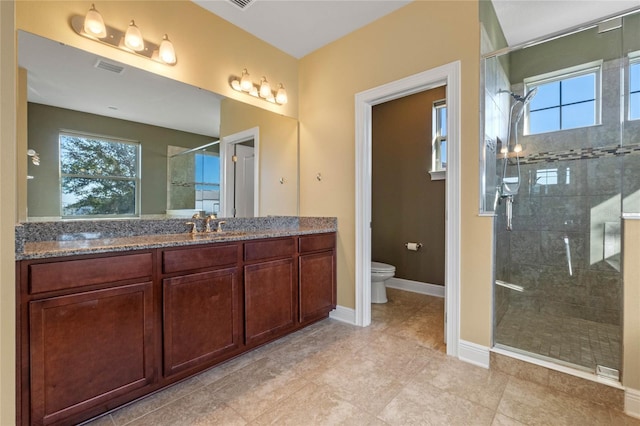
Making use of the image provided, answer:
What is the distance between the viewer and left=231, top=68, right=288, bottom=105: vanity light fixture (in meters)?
2.55

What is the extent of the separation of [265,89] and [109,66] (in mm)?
1218

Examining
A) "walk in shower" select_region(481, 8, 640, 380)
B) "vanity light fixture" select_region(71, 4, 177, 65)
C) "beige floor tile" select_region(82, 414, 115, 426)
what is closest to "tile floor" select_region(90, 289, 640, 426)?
"beige floor tile" select_region(82, 414, 115, 426)

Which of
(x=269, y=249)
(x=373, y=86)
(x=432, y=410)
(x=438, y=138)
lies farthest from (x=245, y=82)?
(x=432, y=410)

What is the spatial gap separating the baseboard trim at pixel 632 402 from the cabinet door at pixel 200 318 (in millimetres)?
2203

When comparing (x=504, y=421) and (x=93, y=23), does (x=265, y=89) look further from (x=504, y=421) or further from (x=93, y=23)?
(x=504, y=421)

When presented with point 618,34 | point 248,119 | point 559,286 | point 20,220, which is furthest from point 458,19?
point 20,220

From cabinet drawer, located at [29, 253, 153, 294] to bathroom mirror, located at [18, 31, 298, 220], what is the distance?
0.64 metres

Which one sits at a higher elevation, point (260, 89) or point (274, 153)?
point (260, 89)

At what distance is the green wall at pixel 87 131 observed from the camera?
1.65 m

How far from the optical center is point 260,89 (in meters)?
2.71

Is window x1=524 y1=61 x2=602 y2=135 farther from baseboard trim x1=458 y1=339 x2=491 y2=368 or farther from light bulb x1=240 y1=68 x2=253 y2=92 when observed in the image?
light bulb x1=240 y1=68 x2=253 y2=92

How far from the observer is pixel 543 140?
2.59 m

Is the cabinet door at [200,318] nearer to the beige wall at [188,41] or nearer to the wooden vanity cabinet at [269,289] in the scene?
the wooden vanity cabinet at [269,289]

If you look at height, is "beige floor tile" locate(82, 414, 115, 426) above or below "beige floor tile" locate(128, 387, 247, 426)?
below
